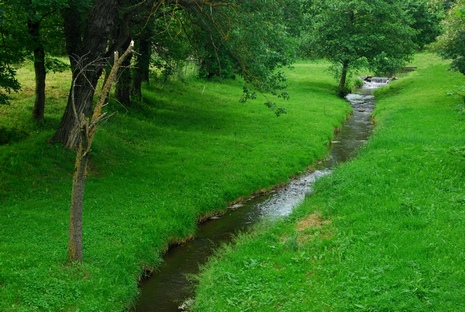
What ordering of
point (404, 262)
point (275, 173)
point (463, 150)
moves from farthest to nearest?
point (275, 173)
point (463, 150)
point (404, 262)

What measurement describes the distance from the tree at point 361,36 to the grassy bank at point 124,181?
12602 mm

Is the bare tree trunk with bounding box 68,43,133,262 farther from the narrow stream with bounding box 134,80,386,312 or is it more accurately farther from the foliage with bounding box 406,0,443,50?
the foliage with bounding box 406,0,443,50

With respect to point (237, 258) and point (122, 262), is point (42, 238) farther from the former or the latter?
point (237, 258)

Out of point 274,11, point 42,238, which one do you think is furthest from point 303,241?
point 274,11

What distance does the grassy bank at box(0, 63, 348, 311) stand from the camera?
11.2 meters

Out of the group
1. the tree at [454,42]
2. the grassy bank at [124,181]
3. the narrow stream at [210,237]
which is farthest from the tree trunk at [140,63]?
the tree at [454,42]

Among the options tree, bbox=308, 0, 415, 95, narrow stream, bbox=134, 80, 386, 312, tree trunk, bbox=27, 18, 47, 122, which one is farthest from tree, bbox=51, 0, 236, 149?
tree, bbox=308, 0, 415, 95

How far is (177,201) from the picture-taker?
1662 centimetres

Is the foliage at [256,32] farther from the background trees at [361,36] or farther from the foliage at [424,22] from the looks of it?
the foliage at [424,22]

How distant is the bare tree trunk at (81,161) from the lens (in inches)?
397

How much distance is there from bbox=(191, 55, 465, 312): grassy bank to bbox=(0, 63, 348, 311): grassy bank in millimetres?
2478

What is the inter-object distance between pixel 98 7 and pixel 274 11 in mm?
6658

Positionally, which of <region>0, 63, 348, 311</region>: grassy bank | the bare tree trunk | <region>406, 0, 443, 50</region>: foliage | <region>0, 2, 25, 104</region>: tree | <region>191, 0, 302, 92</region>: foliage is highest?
<region>406, 0, 443, 50</region>: foliage

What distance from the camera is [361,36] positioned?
4172 centimetres
